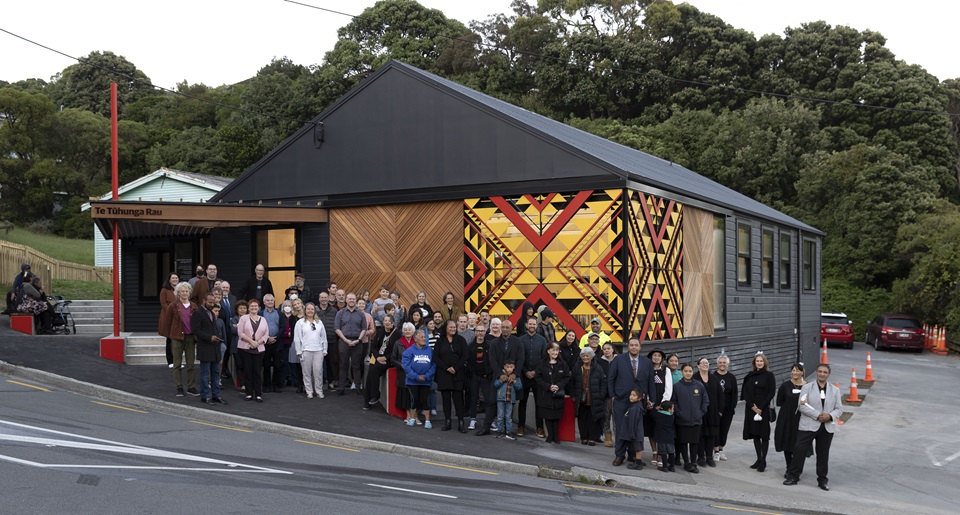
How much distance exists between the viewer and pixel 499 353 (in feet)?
46.2

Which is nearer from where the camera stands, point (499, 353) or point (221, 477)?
point (221, 477)

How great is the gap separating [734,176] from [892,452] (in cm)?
3659

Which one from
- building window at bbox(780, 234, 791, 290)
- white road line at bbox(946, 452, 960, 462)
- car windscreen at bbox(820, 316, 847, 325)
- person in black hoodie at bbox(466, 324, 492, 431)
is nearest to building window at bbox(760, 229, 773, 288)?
building window at bbox(780, 234, 791, 290)

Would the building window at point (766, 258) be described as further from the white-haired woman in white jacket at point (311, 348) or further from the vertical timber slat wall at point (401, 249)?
the white-haired woman in white jacket at point (311, 348)

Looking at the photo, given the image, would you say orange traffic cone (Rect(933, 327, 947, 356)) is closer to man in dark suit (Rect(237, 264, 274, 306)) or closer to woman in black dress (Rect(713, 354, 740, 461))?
woman in black dress (Rect(713, 354, 740, 461))

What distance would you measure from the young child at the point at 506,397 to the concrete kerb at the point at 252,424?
1847 millimetres

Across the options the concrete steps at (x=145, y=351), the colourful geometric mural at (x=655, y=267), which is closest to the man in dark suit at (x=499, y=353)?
the colourful geometric mural at (x=655, y=267)

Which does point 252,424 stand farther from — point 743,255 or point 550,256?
point 743,255

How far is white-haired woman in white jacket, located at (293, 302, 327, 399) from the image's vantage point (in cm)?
1556

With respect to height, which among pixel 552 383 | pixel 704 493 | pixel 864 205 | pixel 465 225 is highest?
pixel 864 205

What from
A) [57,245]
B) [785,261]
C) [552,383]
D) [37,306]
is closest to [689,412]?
[552,383]

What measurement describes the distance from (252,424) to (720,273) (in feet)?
40.7

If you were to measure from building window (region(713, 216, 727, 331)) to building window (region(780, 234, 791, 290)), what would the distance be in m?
5.50

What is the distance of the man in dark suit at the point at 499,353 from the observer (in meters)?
14.0
